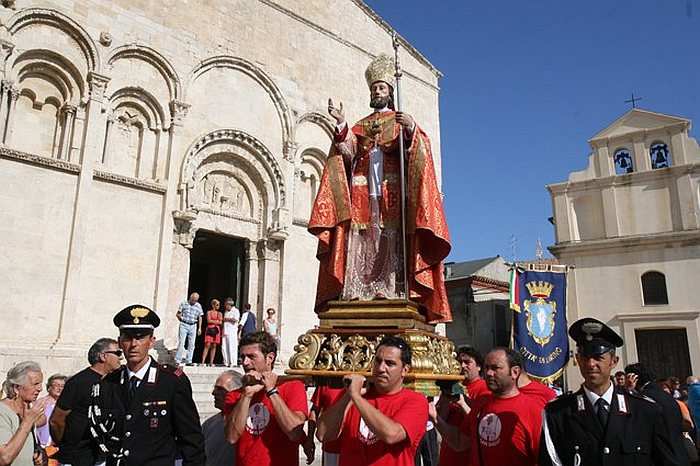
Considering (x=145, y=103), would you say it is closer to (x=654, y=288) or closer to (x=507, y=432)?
(x=507, y=432)

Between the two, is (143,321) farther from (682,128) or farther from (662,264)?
(682,128)

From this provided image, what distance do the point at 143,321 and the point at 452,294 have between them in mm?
23017

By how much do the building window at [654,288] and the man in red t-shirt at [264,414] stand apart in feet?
59.2

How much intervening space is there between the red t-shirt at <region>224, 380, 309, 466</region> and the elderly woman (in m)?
1.25

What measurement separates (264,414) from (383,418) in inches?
39.4

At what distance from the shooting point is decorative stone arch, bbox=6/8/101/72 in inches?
412

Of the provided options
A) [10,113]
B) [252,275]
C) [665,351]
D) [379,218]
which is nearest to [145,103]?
[10,113]

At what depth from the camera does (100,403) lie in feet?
9.34

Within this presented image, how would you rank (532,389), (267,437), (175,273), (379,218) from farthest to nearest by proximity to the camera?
(175,273)
(379,218)
(532,389)
(267,437)

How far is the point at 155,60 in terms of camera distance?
1234 cm

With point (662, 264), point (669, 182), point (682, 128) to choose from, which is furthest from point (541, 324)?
point (682, 128)

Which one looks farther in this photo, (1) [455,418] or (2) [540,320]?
(2) [540,320]

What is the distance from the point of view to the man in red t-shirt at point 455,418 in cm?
330

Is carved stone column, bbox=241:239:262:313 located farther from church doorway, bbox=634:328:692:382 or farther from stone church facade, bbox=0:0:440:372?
church doorway, bbox=634:328:692:382
